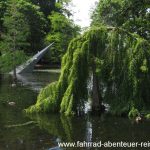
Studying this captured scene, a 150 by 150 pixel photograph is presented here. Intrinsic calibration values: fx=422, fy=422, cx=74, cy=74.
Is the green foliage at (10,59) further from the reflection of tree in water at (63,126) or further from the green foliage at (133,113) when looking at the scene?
the green foliage at (133,113)

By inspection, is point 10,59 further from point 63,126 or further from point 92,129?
point 92,129

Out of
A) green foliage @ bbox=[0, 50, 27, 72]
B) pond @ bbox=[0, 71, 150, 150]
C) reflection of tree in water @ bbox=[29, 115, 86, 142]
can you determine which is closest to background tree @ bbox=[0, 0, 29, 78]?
green foliage @ bbox=[0, 50, 27, 72]

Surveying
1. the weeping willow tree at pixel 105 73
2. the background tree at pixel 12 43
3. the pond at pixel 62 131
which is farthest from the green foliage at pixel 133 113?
the background tree at pixel 12 43

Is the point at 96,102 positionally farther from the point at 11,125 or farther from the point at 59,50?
the point at 59,50

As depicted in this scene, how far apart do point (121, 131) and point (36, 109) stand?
5237 mm

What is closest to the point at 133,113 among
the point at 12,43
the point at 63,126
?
the point at 63,126

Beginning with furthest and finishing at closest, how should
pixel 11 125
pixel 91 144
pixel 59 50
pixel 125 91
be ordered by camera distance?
1. pixel 59 50
2. pixel 125 91
3. pixel 11 125
4. pixel 91 144

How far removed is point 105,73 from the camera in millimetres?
18969

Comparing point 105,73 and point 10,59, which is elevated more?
point 105,73

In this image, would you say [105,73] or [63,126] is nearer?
[63,126]

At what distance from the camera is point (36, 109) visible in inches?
770

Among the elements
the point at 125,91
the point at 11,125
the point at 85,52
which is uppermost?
the point at 85,52

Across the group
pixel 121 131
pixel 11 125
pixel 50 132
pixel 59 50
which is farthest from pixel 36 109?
pixel 59 50

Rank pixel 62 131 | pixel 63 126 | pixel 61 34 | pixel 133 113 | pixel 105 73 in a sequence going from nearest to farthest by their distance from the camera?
pixel 62 131 → pixel 63 126 → pixel 133 113 → pixel 105 73 → pixel 61 34
